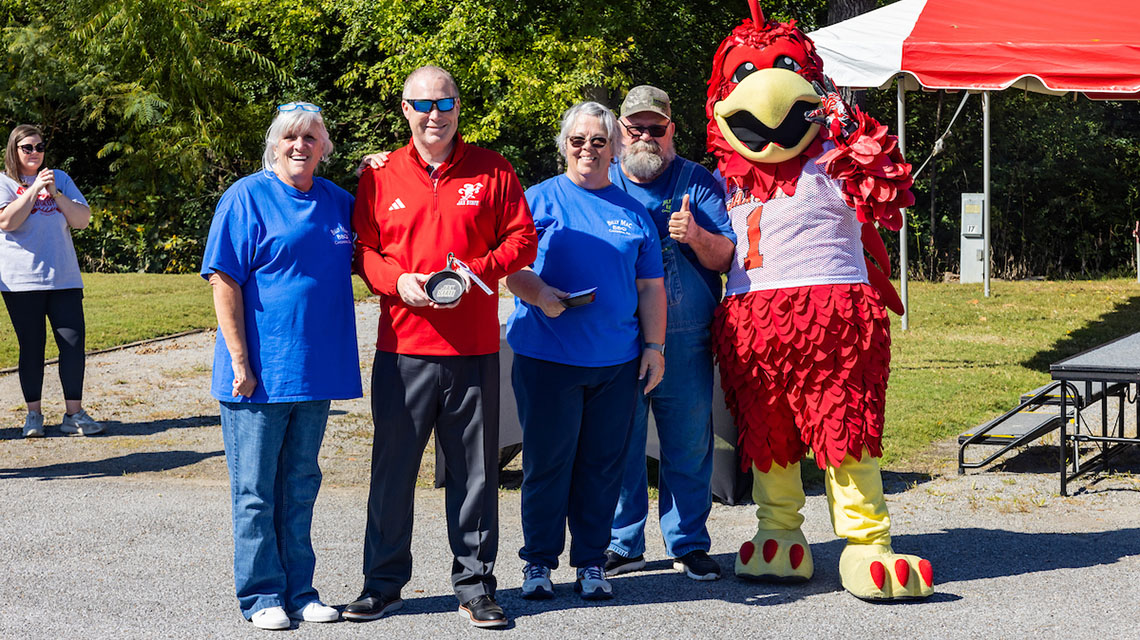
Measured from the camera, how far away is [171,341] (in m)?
11.5

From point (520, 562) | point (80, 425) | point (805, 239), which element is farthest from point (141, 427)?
point (805, 239)

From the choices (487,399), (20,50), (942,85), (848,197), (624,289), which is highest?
(20,50)

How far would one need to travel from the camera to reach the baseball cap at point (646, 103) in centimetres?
433

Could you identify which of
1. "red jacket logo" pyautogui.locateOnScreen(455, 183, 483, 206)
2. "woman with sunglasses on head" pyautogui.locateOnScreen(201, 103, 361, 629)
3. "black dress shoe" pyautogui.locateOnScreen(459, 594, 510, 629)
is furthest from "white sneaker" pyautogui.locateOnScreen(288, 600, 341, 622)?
"red jacket logo" pyautogui.locateOnScreen(455, 183, 483, 206)

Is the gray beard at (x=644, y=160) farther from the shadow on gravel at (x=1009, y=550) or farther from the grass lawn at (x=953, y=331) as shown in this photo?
the grass lawn at (x=953, y=331)

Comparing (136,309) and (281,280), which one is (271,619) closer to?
(281,280)

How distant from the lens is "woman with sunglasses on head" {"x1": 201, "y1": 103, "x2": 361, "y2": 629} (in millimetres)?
3619

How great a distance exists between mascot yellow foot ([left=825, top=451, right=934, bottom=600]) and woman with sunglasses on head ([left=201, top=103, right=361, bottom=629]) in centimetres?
175

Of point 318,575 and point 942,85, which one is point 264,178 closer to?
point 318,575

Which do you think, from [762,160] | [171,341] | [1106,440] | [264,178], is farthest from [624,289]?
[171,341]

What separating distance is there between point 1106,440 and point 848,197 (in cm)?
240

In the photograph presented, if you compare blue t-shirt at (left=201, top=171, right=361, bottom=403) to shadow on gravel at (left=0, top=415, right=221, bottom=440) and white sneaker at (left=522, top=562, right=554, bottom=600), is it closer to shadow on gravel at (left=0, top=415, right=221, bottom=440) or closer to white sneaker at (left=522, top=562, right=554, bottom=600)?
white sneaker at (left=522, top=562, right=554, bottom=600)

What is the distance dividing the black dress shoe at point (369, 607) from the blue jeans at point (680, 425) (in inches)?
36.9

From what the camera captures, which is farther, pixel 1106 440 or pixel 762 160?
pixel 1106 440
